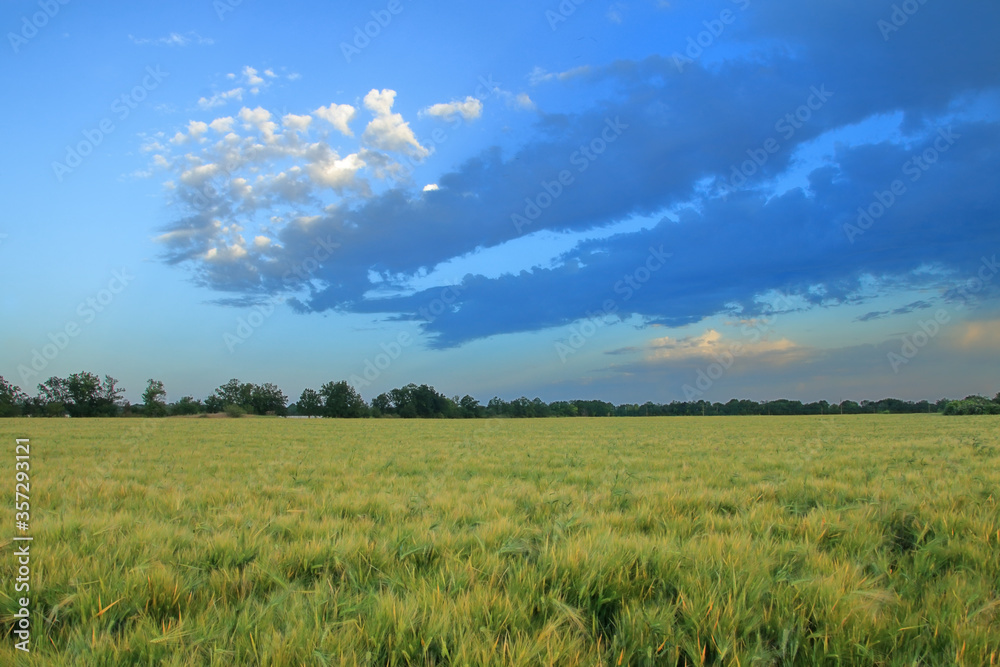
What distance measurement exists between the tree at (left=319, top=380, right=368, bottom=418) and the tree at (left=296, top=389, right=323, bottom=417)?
7.94 feet

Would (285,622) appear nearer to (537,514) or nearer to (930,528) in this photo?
(537,514)

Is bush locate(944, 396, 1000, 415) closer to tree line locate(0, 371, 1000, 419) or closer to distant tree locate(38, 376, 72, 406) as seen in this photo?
→ tree line locate(0, 371, 1000, 419)

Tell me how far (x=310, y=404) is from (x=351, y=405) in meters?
15.0

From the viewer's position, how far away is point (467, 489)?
23.1ft

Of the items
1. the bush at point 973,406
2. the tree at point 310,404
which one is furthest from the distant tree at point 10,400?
the bush at point 973,406

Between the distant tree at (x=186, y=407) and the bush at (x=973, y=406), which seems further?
the distant tree at (x=186, y=407)

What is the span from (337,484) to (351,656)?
19.5ft

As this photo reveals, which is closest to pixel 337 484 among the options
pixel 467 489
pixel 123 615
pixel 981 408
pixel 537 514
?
pixel 467 489

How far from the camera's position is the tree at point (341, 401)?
401ft

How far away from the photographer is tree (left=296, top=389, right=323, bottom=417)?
12812cm

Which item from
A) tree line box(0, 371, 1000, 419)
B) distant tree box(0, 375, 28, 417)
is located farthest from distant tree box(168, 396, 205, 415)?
distant tree box(0, 375, 28, 417)

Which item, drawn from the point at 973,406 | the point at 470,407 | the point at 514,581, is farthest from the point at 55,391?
the point at 973,406

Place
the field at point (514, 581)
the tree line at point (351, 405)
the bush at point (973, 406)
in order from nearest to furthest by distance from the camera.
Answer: the field at point (514, 581) → the bush at point (973, 406) → the tree line at point (351, 405)

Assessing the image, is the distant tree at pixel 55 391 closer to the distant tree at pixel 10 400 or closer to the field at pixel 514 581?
the distant tree at pixel 10 400
